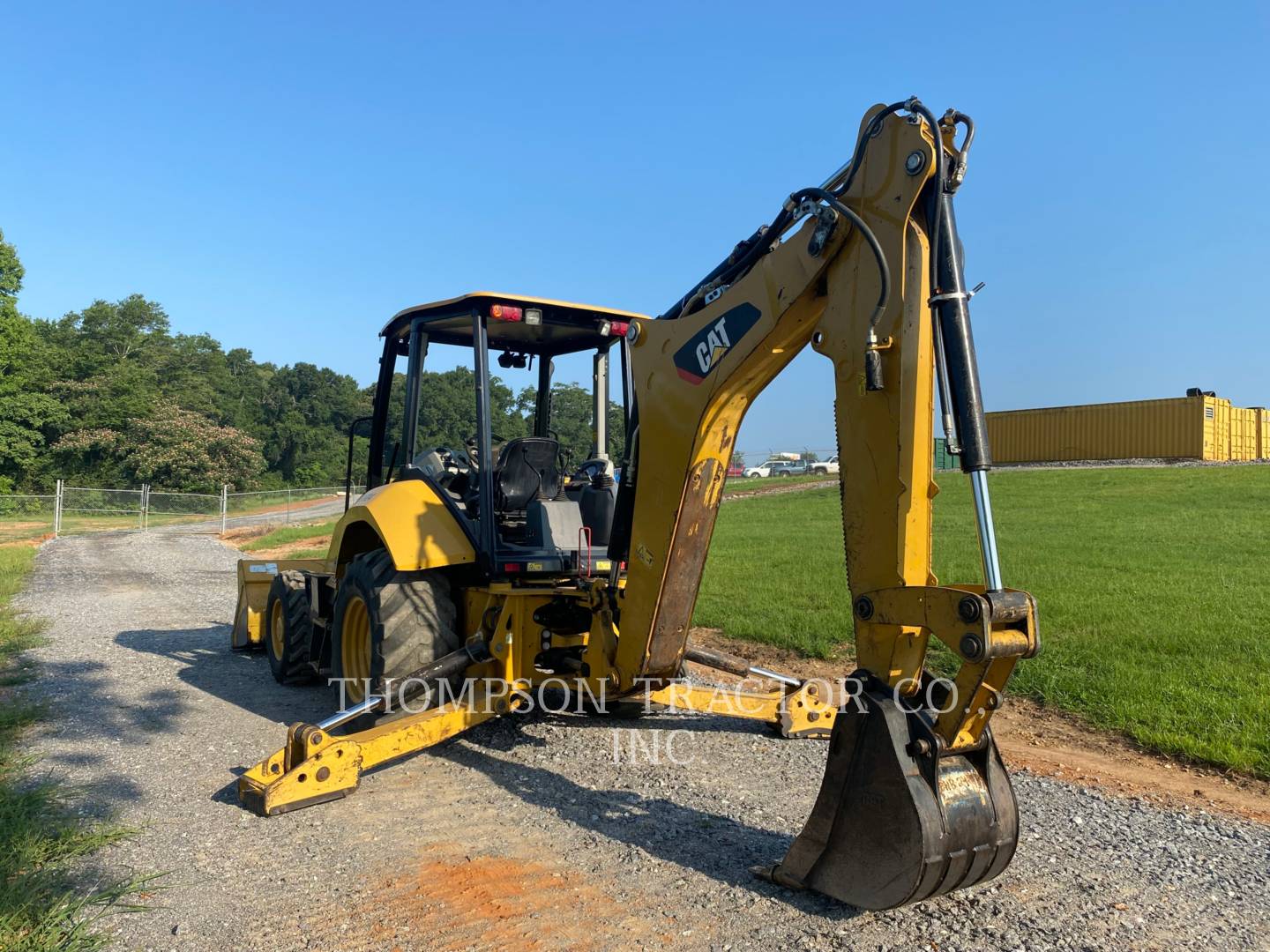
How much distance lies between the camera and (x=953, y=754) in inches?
126

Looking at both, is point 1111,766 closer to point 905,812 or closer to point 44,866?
point 905,812

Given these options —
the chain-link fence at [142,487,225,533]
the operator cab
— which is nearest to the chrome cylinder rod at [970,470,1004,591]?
the operator cab

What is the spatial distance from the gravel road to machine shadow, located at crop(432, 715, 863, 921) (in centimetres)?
1

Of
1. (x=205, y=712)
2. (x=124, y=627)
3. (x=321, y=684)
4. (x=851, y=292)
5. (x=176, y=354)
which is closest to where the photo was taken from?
(x=851, y=292)

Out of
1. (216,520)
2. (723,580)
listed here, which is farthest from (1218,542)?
(216,520)

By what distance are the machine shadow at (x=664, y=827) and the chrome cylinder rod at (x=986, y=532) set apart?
4.59ft

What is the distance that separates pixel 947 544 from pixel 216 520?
27145 mm

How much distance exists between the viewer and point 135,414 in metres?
47.6

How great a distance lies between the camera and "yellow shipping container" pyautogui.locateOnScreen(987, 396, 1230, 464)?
32.4 meters

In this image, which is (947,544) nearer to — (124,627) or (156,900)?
(124,627)

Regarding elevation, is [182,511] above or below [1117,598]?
below

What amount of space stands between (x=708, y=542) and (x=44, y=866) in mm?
3170

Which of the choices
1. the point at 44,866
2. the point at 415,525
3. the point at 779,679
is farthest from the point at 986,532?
the point at 44,866

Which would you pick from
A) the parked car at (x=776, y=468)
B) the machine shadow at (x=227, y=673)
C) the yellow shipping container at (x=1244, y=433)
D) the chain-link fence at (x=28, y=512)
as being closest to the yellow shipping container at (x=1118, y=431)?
the yellow shipping container at (x=1244, y=433)
